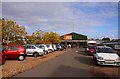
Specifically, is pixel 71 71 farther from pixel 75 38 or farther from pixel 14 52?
pixel 75 38

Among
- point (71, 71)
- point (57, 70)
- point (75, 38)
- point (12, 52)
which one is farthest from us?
point (75, 38)

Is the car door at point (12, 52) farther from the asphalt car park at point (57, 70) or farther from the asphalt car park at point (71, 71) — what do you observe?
the asphalt car park at point (71, 71)

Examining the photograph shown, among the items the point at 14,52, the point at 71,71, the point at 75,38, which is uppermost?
the point at 75,38

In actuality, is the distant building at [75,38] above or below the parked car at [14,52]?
above

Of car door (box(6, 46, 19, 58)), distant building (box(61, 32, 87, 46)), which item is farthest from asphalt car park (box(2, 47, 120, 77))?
distant building (box(61, 32, 87, 46))

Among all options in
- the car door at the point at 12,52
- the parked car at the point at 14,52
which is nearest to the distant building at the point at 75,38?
the parked car at the point at 14,52

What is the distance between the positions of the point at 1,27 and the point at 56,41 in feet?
131

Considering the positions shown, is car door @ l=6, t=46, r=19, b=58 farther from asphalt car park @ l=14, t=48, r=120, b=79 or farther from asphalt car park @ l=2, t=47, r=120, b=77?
asphalt car park @ l=14, t=48, r=120, b=79

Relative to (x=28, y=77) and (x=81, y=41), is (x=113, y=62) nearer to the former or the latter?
(x=28, y=77)

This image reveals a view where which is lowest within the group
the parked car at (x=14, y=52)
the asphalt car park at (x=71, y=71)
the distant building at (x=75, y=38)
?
the asphalt car park at (x=71, y=71)

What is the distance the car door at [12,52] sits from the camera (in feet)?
59.3

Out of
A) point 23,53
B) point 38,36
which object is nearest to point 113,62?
point 23,53

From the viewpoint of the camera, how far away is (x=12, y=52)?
716 inches

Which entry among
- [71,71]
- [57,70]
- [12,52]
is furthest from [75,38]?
[71,71]
